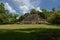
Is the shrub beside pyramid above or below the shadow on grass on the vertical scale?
above

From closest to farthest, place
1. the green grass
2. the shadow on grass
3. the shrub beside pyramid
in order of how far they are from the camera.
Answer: the shadow on grass, the green grass, the shrub beside pyramid

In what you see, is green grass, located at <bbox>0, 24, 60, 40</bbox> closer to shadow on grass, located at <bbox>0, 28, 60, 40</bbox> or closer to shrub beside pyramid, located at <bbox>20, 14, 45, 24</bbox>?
shadow on grass, located at <bbox>0, 28, 60, 40</bbox>

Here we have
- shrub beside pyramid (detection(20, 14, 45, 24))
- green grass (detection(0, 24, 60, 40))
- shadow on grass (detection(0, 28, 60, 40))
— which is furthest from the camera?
shrub beside pyramid (detection(20, 14, 45, 24))

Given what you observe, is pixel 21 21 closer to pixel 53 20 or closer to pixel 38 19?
pixel 38 19

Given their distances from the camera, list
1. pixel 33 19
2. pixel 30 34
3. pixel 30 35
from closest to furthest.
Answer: pixel 30 35, pixel 30 34, pixel 33 19

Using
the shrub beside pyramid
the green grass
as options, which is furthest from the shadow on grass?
the shrub beside pyramid

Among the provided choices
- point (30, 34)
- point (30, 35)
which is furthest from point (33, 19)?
point (30, 35)

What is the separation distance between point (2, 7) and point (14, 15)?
20518mm

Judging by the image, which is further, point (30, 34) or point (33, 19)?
point (33, 19)

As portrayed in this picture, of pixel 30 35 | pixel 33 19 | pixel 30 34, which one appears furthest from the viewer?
pixel 33 19

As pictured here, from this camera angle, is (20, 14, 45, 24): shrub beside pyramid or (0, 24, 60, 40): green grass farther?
(20, 14, 45, 24): shrub beside pyramid

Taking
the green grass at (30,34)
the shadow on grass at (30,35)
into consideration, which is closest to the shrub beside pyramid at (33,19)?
the green grass at (30,34)

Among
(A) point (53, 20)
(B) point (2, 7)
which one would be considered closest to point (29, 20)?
(B) point (2, 7)

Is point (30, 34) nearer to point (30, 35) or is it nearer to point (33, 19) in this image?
point (30, 35)
